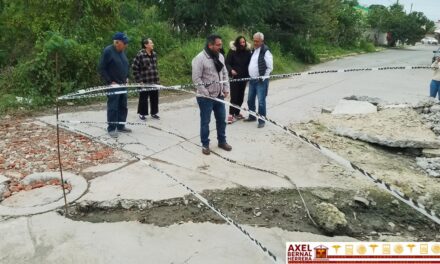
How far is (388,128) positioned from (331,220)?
356cm

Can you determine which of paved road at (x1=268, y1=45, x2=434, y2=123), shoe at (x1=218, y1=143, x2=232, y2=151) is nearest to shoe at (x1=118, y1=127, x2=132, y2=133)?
shoe at (x1=218, y1=143, x2=232, y2=151)

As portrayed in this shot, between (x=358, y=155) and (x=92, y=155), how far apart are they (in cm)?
369

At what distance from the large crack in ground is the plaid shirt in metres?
3.23

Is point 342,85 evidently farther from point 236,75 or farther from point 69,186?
point 69,186

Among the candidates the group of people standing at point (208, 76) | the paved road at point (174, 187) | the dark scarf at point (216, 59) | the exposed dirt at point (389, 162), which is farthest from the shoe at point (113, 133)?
the exposed dirt at point (389, 162)

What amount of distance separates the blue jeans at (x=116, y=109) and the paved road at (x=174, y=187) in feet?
0.89

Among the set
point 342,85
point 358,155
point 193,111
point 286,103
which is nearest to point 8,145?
point 193,111

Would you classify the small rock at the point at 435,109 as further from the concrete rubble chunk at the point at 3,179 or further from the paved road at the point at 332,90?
the concrete rubble chunk at the point at 3,179

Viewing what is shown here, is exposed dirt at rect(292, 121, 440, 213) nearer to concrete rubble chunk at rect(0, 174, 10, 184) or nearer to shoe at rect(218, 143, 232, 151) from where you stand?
shoe at rect(218, 143, 232, 151)

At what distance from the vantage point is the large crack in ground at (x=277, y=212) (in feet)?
13.0

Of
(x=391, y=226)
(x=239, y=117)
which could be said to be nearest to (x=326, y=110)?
(x=239, y=117)

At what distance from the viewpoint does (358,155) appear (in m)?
5.91

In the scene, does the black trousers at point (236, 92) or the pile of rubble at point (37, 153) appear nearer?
the pile of rubble at point (37, 153)

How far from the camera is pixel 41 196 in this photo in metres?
4.36
